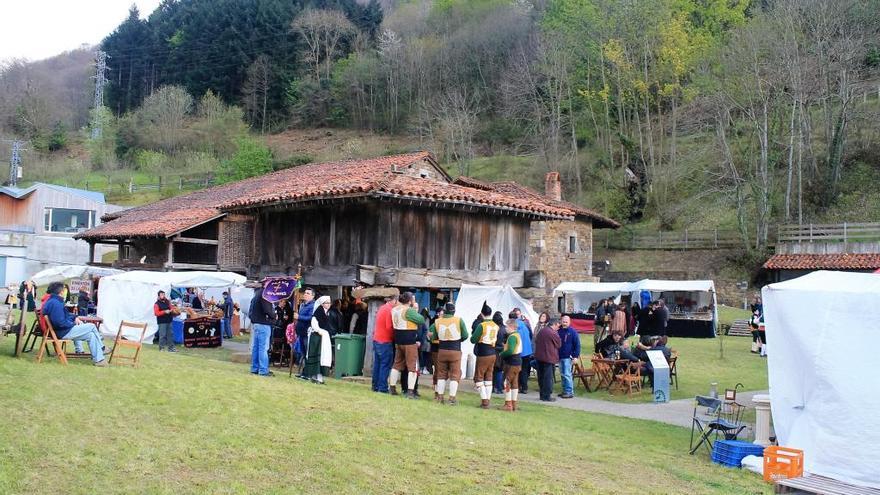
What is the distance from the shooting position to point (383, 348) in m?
12.5

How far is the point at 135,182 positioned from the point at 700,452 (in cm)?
6053

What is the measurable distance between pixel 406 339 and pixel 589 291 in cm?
1784

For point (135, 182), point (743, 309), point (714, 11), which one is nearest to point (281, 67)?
point (135, 182)

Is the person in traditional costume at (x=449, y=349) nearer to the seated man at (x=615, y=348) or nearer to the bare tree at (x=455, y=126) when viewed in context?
the seated man at (x=615, y=348)

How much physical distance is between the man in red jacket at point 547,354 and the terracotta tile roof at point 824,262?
22.8 meters

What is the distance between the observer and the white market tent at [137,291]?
20.0 metres

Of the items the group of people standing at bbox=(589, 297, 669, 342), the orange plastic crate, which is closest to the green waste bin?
the group of people standing at bbox=(589, 297, 669, 342)

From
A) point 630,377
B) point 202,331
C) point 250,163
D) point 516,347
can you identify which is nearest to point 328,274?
point 202,331

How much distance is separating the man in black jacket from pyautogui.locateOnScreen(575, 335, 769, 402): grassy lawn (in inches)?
248

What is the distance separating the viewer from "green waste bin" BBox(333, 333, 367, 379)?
1478 cm

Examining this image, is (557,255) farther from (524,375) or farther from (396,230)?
(524,375)

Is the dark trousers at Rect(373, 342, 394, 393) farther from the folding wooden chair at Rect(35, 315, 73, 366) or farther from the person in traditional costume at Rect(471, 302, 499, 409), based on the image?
the folding wooden chair at Rect(35, 315, 73, 366)

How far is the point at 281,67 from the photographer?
245 ft

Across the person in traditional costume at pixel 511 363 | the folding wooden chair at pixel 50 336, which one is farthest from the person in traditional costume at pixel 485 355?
the folding wooden chair at pixel 50 336
